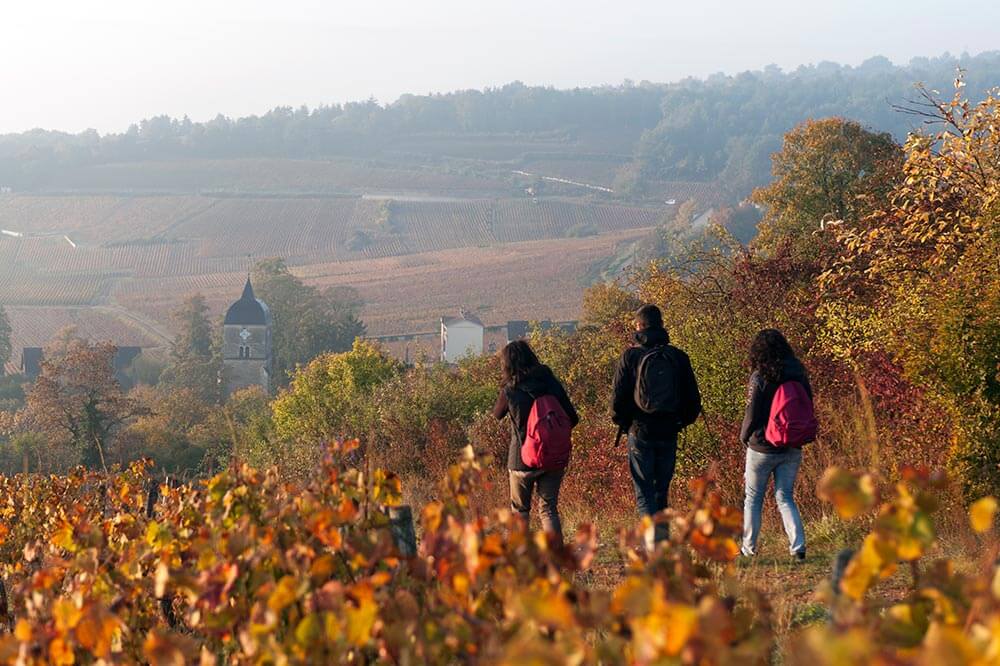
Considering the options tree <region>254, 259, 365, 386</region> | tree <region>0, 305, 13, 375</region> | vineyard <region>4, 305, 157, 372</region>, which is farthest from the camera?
vineyard <region>4, 305, 157, 372</region>

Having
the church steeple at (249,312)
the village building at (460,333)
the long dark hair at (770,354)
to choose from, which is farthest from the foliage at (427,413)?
the village building at (460,333)

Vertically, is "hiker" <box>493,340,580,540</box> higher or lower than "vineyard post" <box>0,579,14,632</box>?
higher

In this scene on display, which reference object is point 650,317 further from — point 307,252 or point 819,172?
point 307,252

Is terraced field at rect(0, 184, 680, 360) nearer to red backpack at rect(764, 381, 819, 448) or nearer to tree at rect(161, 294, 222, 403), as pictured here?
tree at rect(161, 294, 222, 403)

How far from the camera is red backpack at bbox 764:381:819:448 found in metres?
7.54

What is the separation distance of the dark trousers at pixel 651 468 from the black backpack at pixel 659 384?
0.87 ft

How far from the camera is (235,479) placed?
4.54 m

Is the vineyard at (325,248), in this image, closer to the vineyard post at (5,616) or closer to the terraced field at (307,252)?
the terraced field at (307,252)

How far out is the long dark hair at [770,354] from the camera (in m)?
7.50

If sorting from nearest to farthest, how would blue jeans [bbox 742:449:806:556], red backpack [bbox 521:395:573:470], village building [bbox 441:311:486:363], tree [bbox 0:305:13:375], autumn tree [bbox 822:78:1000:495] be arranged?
red backpack [bbox 521:395:573:470], blue jeans [bbox 742:449:806:556], autumn tree [bbox 822:78:1000:495], tree [bbox 0:305:13:375], village building [bbox 441:311:486:363]

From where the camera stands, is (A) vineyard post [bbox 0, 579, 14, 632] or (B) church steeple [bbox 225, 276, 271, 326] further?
(B) church steeple [bbox 225, 276, 271, 326]

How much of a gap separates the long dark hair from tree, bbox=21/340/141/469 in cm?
3428

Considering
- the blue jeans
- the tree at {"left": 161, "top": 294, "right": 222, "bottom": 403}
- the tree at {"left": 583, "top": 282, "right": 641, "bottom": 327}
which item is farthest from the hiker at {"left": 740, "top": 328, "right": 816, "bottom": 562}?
the tree at {"left": 161, "top": 294, "right": 222, "bottom": 403}

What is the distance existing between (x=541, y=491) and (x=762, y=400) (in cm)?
157
